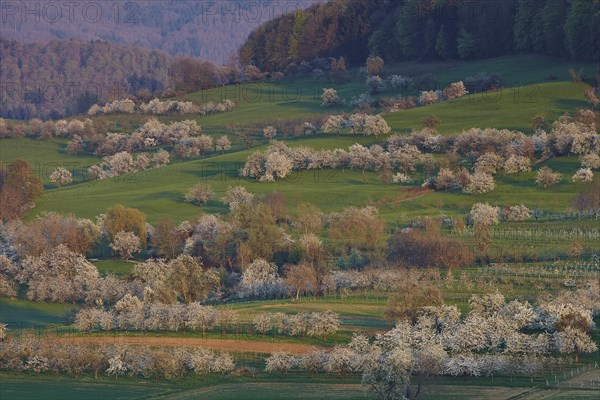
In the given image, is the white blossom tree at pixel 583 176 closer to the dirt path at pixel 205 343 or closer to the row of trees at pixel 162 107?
the dirt path at pixel 205 343

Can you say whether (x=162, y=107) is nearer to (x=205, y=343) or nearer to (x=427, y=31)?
(x=427, y=31)

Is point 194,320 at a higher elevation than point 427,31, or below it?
below

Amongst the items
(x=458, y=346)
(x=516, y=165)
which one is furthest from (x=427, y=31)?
(x=458, y=346)

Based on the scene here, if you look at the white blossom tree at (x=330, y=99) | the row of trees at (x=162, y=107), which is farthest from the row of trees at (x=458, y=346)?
the row of trees at (x=162, y=107)

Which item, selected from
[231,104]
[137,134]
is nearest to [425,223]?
[137,134]

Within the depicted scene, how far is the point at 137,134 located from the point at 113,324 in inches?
2687

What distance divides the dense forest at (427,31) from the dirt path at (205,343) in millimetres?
78605

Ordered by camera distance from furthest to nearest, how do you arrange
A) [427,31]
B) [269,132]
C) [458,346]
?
[427,31] < [269,132] < [458,346]

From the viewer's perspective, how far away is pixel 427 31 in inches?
6024

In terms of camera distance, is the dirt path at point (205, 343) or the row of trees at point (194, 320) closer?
the dirt path at point (205, 343)

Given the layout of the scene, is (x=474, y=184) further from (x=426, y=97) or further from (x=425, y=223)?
(x=426, y=97)

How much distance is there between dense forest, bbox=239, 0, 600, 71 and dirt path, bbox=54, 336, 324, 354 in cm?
7860

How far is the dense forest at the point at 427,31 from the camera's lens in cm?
13575

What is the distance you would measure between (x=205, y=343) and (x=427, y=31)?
318 feet
